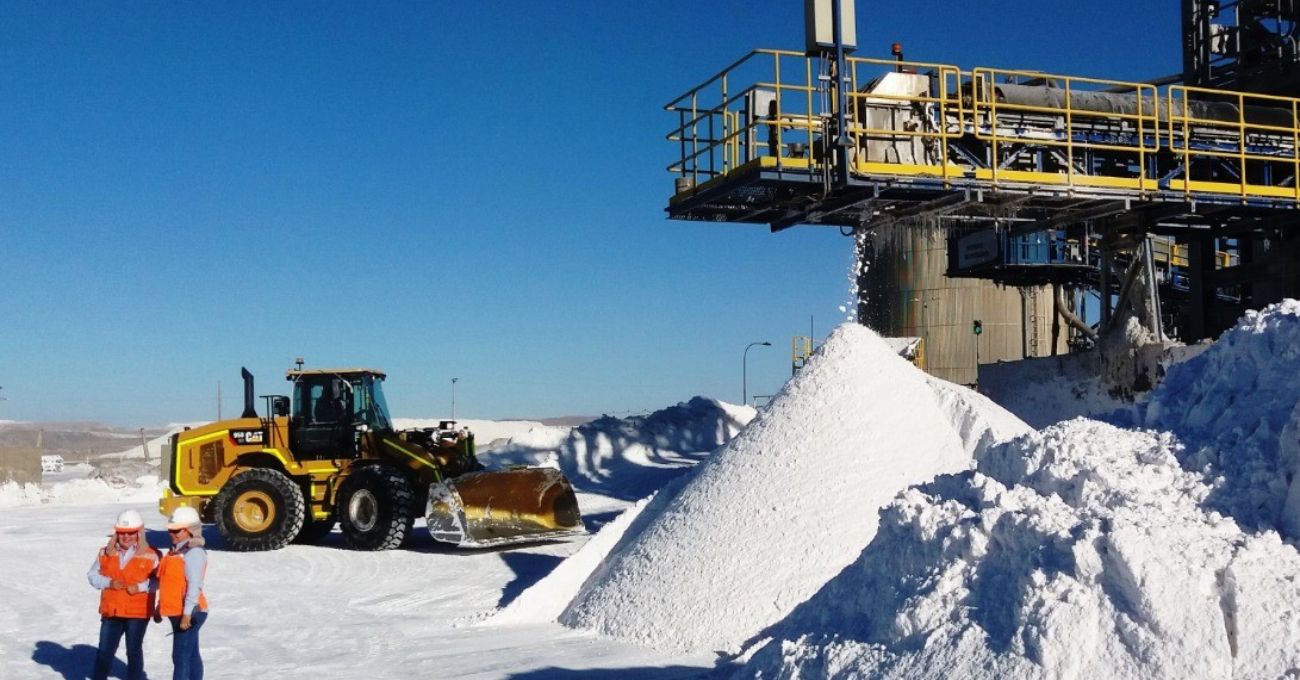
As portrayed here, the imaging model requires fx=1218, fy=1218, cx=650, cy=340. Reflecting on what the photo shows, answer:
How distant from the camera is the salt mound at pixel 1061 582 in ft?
16.5

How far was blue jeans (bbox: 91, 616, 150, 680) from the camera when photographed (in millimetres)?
7012

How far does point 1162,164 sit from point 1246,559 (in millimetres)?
9533

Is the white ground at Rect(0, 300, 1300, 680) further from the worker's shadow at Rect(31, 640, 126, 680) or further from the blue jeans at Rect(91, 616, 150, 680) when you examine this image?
the blue jeans at Rect(91, 616, 150, 680)

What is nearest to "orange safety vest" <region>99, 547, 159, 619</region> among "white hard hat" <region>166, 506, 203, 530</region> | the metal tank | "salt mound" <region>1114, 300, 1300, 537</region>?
"white hard hat" <region>166, 506, 203, 530</region>

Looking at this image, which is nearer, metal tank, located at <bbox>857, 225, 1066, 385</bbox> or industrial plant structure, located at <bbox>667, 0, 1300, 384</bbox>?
industrial plant structure, located at <bbox>667, 0, 1300, 384</bbox>

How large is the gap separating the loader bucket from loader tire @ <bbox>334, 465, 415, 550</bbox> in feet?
2.63

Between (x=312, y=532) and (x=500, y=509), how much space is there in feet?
11.3

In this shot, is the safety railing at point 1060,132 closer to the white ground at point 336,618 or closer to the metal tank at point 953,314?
the white ground at point 336,618

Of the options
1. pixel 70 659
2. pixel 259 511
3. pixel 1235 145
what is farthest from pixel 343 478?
pixel 1235 145

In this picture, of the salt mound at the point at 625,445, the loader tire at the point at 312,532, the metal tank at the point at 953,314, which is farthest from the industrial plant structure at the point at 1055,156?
the metal tank at the point at 953,314

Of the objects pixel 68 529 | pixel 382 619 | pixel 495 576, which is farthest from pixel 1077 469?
pixel 68 529

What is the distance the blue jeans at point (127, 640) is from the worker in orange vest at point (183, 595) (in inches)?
13.7

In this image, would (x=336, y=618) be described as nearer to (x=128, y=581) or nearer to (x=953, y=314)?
(x=128, y=581)

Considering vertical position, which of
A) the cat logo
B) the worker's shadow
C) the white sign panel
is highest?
the white sign panel
